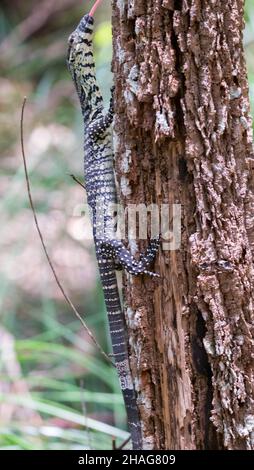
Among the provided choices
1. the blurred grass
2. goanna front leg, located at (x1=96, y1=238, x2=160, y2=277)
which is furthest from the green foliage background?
goanna front leg, located at (x1=96, y1=238, x2=160, y2=277)

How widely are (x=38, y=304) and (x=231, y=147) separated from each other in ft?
13.1

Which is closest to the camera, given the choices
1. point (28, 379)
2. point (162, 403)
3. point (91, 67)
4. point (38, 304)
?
point (162, 403)

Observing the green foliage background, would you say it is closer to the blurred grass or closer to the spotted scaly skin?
the blurred grass

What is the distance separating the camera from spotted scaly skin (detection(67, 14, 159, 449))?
2.45 m

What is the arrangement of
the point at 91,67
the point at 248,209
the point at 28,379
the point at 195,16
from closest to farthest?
the point at 195,16 < the point at 248,209 < the point at 91,67 < the point at 28,379

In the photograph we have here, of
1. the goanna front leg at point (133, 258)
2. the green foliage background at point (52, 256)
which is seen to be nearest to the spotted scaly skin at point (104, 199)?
the goanna front leg at point (133, 258)

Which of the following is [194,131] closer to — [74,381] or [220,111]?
[220,111]

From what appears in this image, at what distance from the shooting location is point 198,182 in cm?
209

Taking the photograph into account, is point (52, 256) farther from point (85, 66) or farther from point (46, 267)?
point (85, 66)

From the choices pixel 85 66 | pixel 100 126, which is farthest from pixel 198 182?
pixel 85 66

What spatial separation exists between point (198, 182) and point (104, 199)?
0.81 meters

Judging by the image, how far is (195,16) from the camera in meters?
1.99

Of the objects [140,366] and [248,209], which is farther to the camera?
[140,366]

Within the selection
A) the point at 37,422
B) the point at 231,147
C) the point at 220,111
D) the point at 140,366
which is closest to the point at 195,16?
the point at 220,111
